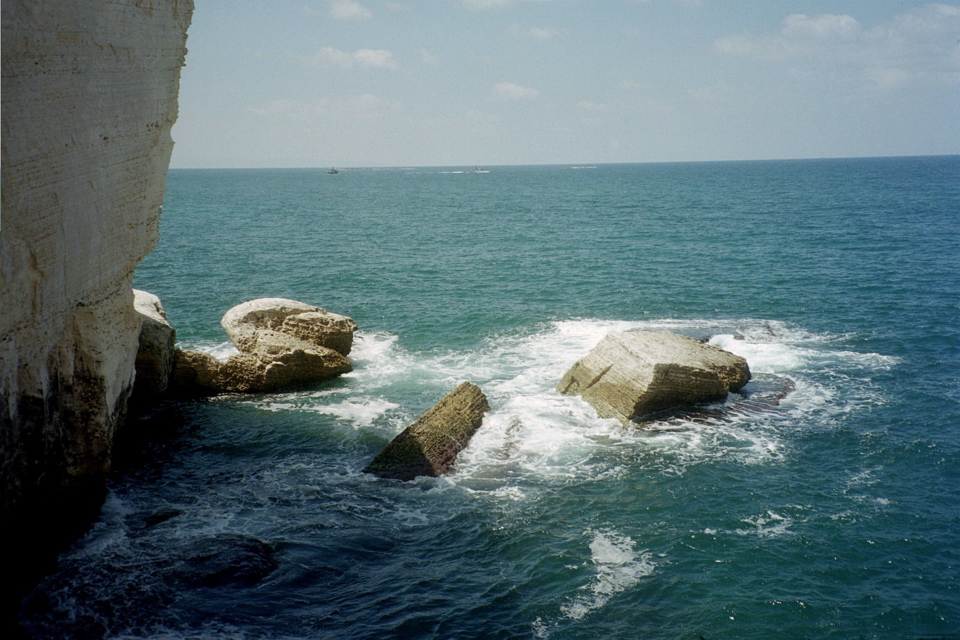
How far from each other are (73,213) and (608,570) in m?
11.9

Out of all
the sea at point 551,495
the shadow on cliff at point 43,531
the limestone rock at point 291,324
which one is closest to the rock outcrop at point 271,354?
the limestone rock at point 291,324

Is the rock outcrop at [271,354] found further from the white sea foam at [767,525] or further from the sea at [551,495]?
the white sea foam at [767,525]

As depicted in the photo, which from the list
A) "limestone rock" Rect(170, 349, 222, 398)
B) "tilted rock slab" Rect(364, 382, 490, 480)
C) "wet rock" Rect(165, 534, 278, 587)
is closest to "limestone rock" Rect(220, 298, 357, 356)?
"limestone rock" Rect(170, 349, 222, 398)

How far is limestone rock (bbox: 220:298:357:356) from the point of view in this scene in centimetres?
2467

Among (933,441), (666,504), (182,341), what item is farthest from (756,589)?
(182,341)

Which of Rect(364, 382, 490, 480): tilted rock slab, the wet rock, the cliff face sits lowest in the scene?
the wet rock

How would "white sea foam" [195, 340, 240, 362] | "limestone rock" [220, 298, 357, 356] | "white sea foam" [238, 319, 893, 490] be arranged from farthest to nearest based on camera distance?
"white sea foam" [195, 340, 240, 362], "limestone rock" [220, 298, 357, 356], "white sea foam" [238, 319, 893, 490]

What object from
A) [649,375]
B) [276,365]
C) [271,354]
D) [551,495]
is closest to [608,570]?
→ [551,495]

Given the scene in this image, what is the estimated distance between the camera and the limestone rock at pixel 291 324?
2467 centimetres

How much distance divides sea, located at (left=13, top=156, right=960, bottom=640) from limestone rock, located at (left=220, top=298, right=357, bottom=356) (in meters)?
1.48

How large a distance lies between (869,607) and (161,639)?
37.8ft

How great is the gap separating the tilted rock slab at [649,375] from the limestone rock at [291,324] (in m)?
7.86

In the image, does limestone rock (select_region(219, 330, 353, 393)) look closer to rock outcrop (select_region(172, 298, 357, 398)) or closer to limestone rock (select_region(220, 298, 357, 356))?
rock outcrop (select_region(172, 298, 357, 398))

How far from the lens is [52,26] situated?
12.1 metres
